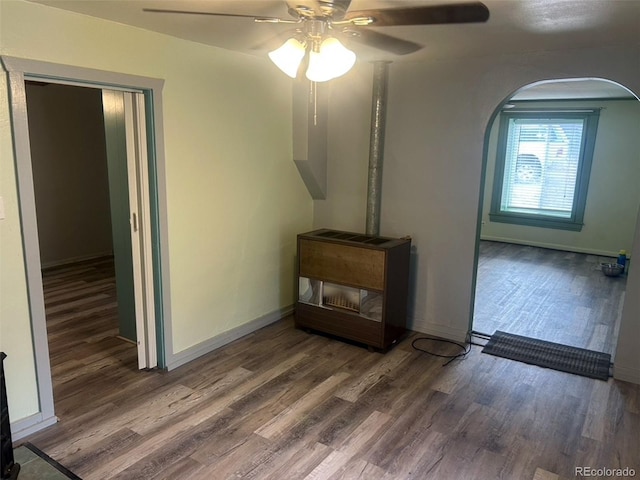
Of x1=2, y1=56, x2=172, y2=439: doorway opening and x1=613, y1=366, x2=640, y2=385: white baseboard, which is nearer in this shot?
x1=2, y1=56, x2=172, y2=439: doorway opening

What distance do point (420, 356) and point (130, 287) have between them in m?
2.29

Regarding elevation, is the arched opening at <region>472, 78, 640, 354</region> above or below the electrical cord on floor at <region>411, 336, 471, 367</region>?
above

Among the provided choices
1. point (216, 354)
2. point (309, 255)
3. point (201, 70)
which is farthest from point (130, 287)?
point (201, 70)

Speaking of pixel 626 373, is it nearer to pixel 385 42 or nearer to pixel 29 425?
pixel 385 42

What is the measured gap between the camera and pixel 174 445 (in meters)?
2.46

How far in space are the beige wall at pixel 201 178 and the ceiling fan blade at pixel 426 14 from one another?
4.93 feet

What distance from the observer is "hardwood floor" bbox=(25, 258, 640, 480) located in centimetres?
234

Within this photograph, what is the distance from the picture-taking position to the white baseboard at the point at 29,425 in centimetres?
246

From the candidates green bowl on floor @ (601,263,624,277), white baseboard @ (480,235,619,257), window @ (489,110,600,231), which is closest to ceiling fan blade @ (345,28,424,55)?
A: green bowl on floor @ (601,263,624,277)

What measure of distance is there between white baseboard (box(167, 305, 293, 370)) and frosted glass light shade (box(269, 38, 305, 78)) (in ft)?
7.22

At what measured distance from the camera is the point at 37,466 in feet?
7.27

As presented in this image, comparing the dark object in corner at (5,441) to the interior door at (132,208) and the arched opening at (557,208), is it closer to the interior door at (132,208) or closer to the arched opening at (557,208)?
the interior door at (132,208)

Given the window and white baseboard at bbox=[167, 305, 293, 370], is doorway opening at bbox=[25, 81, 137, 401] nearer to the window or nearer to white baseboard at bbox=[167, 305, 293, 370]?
white baseboard at bbox=[167, 305, 293, 370]

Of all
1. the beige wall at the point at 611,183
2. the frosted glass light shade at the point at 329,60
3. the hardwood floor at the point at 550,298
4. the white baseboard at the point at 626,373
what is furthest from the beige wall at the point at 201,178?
the beige wall at the point at 611,183
